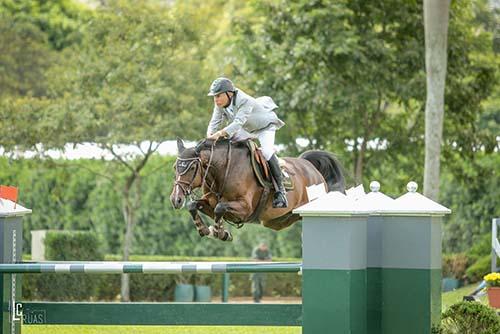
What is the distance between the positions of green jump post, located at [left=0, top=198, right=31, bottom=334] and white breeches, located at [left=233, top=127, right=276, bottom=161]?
2.97 m

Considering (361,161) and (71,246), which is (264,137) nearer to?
(361,161)

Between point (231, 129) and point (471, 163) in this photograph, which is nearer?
Answer: point (231, 129)

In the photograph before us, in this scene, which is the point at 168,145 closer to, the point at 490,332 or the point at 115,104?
the point at 115,104

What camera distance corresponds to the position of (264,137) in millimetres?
9859

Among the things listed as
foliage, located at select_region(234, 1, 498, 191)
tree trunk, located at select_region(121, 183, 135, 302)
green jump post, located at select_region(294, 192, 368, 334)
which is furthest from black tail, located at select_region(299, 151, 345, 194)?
tree trunk, located at select_region(121, 183, 135, 302)

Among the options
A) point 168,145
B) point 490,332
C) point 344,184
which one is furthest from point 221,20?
point 490,332

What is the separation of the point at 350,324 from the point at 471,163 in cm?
1367

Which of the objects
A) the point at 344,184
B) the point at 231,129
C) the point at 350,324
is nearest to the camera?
the point at 350,324

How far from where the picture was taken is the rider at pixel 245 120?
30.6ft

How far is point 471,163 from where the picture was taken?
1877cm

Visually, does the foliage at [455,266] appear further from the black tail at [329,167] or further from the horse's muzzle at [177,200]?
the horse's muzzle at [177,200]

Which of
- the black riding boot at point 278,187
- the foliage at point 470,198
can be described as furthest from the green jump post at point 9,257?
Result: the foliage at point 470,198

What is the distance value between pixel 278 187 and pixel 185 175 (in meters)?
1.06

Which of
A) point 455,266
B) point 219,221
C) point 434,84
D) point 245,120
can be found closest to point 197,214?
point 219,221
